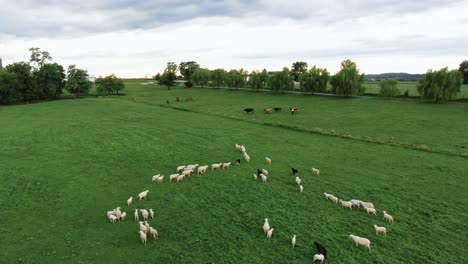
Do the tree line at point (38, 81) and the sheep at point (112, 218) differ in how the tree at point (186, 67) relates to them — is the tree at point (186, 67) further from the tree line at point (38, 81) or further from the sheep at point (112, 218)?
the sheep at point (112, 218)

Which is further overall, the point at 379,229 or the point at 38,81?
the point at 38,81

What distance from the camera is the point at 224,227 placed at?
15500 millimetres

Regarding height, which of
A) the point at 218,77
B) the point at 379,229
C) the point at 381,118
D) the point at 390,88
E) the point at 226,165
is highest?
the point at 218,77

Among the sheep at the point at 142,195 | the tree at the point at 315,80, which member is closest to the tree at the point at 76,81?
the tree at the point at 315,80

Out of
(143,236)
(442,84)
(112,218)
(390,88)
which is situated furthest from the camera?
(390,88)

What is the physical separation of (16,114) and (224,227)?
6040 cm

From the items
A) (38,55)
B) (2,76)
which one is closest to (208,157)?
(2,76)

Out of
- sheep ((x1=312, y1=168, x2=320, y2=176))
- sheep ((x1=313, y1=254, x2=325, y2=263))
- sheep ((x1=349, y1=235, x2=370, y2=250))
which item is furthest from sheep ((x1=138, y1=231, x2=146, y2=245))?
sheep ((x1=312, y1=168, x2=320, y2=176))

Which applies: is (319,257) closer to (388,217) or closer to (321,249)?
(321,249)

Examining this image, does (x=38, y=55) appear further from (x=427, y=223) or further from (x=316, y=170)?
(x=427, y=223)

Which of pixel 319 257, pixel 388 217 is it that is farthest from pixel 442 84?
pixel 319 257

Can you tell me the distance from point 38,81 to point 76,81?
31.7ft

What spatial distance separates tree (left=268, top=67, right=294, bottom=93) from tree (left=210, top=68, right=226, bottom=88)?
92.3 ft

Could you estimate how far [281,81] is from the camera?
283 ft
